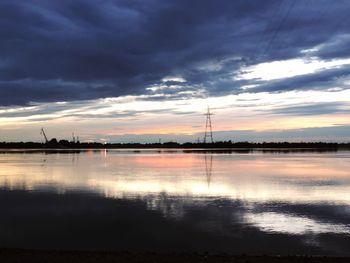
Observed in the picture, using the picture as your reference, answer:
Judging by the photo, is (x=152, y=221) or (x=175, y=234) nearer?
(x=175, y=234)

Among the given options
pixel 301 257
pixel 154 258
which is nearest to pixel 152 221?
pixel 154 258

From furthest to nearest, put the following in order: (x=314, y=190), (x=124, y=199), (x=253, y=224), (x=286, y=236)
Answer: (x=314, y=190) < (x=124, y=199) < (x=253, y=224) < (x=286, y=236)

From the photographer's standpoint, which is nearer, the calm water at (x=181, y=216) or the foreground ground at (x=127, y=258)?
the foreground ground at (x=127, y=258)

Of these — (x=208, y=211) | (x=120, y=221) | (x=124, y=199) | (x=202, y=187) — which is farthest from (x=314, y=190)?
(x=120, y=221)

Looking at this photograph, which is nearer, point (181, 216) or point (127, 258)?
point (127, 258)

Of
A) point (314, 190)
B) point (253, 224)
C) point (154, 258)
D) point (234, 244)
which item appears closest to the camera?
point (154, 258)

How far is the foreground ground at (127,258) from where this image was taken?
1104 cm

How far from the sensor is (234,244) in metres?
13.6

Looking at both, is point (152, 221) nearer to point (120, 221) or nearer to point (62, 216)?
point (120, 221)

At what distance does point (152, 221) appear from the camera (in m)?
17.2

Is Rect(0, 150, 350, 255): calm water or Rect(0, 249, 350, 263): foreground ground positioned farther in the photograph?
Rect(0, 150, 350, 255): calm water

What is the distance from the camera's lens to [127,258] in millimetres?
11273

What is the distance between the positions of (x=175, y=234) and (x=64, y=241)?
12.6 feet

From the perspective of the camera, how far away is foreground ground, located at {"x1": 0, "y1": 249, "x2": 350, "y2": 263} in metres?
11.0
